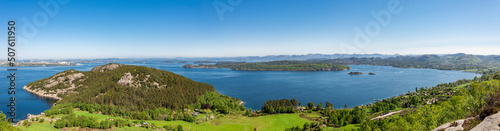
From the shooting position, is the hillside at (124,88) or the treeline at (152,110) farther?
the hillside at (124,88)

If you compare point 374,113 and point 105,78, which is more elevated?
point 105,78

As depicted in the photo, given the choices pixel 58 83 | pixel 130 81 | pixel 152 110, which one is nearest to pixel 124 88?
pixel 130 81

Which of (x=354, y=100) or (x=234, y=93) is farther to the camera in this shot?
(x=234, y=93)

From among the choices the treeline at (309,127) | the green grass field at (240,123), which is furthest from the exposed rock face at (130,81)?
the treeline at (309,127)

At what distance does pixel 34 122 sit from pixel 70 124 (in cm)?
737

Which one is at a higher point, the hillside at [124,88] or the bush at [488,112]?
the bush at [488,112]

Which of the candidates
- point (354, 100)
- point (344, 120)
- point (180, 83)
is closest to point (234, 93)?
point (180, 83)

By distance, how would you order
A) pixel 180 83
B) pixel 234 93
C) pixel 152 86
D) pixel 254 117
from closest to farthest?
pixel 254 117, pixel 152 86, pixel 180 83, pixel 234 93

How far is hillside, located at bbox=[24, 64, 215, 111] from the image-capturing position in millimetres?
60875

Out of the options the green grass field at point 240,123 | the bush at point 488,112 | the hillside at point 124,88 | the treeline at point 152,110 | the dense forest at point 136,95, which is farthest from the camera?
the hillside at point 124,88

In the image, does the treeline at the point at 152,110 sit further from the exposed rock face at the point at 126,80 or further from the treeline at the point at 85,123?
Result: the exposed rock face at the point at 126,80

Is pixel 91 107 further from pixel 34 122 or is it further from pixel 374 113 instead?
pixel 374 113

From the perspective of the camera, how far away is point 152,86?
72750 mm

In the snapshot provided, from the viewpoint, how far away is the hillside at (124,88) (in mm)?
60875
